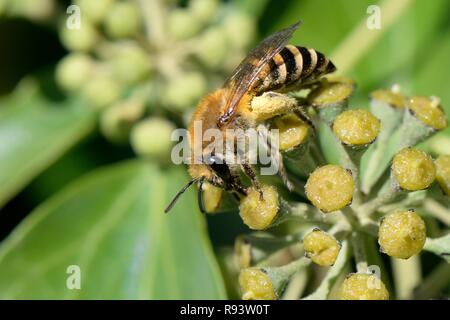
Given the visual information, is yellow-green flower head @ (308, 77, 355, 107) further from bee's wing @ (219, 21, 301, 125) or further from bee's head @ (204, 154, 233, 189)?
bee's head @ (204, 154, 233, 189)

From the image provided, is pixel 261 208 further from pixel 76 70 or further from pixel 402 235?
pixel 76 70

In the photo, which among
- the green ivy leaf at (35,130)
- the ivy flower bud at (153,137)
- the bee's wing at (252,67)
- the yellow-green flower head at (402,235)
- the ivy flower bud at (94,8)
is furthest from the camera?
the green ivy leaf at (35,130)

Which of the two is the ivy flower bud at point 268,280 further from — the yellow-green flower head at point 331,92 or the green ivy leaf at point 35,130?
the green ivy leaf at point 35,130

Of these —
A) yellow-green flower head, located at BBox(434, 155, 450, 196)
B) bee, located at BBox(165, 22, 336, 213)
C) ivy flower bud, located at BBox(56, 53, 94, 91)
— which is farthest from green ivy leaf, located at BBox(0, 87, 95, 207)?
yellow-green flower head, located at BBox(434, 155, 450, 196)

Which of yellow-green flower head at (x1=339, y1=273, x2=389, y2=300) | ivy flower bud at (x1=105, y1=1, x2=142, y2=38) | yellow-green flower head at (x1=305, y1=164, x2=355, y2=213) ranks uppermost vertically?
ivy flower bud at (x1=105, y1=1, x2=142, y2=38)

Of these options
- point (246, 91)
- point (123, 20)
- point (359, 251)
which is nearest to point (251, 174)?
point (246, 91)

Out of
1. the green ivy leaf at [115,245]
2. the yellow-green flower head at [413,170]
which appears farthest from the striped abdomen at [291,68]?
the green ivy leaf at [115,245]

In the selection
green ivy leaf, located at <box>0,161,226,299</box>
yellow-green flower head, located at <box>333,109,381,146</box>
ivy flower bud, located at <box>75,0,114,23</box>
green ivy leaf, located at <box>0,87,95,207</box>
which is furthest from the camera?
green ivy leaf, located at <box>0,87,95,207</box>
